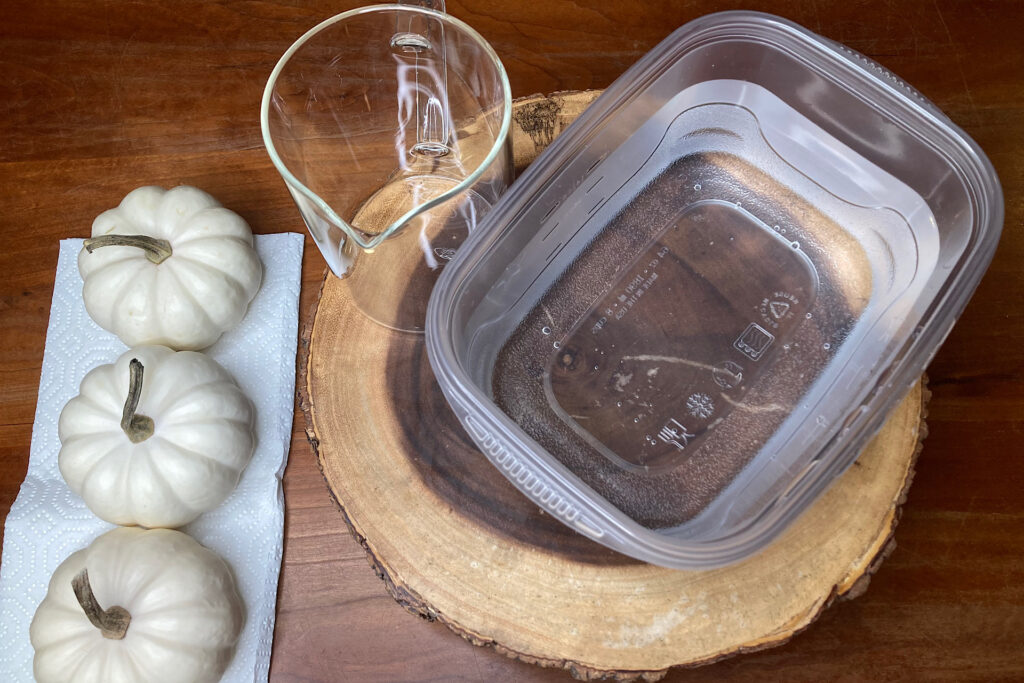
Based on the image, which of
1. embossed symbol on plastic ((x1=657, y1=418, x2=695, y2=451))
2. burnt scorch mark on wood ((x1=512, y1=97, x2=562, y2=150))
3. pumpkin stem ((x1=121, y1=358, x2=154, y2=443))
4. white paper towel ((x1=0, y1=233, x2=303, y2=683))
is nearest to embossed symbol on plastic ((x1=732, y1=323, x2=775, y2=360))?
embossed symbol on plastic ((x1=657, y1=418, x2=695, y2=451))

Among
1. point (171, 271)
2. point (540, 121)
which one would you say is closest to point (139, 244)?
point (171, 271)

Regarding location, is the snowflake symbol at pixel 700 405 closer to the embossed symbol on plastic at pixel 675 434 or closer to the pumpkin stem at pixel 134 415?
the embossed symbol on plastic at pixel 675 434

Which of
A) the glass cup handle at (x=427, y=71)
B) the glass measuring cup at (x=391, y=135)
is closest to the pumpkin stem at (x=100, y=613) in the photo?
the glass measuring cup at (x=391, y=135)

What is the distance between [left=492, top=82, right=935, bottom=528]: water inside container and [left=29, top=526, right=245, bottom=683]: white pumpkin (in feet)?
1.14

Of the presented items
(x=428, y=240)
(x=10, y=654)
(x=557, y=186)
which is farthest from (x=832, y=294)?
(x=10, y=654)

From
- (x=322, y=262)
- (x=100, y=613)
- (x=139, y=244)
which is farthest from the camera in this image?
(x=322, y=262)

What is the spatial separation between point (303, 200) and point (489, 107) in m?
0.24

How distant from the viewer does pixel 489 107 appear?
0.85 meters

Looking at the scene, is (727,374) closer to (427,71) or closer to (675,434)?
(675,434)

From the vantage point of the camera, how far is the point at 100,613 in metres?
0.74

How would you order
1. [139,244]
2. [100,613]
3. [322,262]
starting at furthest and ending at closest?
[322,262], [139,244], [100,613]

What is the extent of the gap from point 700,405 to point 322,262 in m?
0.46

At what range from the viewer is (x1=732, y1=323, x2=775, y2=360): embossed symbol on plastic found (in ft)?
2.92

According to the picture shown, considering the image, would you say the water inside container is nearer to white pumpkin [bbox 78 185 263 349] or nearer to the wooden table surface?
the wooden table surface
